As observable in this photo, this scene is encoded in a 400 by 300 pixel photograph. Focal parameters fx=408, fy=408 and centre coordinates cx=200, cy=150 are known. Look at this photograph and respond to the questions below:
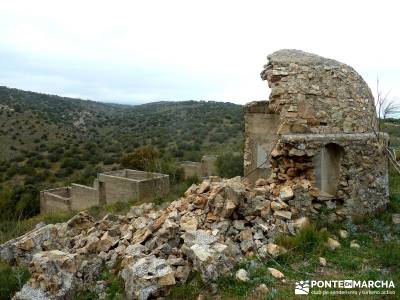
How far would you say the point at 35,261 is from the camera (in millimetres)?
6293

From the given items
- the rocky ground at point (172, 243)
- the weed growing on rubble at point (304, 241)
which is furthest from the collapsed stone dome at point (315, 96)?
the weed growing on rubble at point (304, 241)

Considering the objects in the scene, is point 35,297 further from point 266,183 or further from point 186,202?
point 266,183

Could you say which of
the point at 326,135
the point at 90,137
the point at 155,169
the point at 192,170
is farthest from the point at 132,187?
the point at 90,137

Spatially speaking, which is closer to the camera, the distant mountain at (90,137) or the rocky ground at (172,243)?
the rocky ground at (172,243)

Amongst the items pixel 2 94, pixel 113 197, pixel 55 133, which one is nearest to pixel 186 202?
pixel 113 197

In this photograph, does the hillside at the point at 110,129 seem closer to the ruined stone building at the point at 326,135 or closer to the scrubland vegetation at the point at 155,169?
the scrubland vegetation at the point at 155,169

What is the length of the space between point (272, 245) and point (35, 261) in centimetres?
364

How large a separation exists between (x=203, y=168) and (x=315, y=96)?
14354 mm

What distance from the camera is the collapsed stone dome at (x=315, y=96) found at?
737cm

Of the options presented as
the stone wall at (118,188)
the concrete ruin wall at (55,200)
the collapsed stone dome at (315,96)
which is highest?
the collapsed stone dome at (315,96)

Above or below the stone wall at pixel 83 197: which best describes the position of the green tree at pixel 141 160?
above

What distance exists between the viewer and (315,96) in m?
7.39

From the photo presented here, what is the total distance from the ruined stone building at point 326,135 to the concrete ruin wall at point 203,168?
508 inches

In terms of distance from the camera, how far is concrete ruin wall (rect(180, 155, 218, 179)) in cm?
2089
